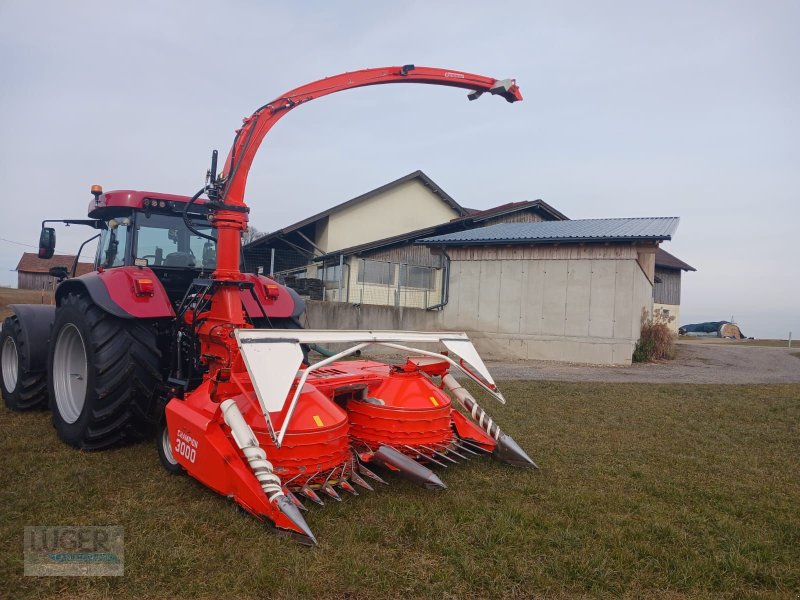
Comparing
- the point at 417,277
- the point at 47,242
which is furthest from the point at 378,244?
the point at 47,242

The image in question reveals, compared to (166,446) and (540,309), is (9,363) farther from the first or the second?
(540,309)

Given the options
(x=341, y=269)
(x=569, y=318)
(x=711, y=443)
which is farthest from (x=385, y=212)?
(x=711, y=443)

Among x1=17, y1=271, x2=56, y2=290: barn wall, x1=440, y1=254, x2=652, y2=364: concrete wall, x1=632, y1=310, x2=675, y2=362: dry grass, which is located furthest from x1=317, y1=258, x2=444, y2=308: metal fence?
x1=17, y1=271, x2=56, y2=290: barn wall

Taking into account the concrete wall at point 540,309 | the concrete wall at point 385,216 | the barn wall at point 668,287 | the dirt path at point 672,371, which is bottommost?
the dirt path at point 672,371

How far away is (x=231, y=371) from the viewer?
142 inches

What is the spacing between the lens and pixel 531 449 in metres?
5.15

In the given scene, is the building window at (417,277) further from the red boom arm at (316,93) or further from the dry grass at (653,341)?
the red boom arm at (316,93)

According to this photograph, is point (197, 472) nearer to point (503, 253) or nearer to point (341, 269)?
point (503, 253)

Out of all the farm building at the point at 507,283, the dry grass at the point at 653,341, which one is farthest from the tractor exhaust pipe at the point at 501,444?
the dry grass at the point at 653,341

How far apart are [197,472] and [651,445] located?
437 cm

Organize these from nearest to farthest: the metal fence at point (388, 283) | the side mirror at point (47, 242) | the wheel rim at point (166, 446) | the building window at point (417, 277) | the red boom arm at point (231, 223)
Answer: the wheel rim at point (166, 446) < the red boom arm at point (231, 223) < the side mirror at point (47, 242) < the metal fence at point (388, 283) < the building window at point (417, 277)

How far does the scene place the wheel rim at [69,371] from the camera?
5031 millimetres

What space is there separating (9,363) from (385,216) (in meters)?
17.2

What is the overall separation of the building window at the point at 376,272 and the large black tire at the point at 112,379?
13776 mm
